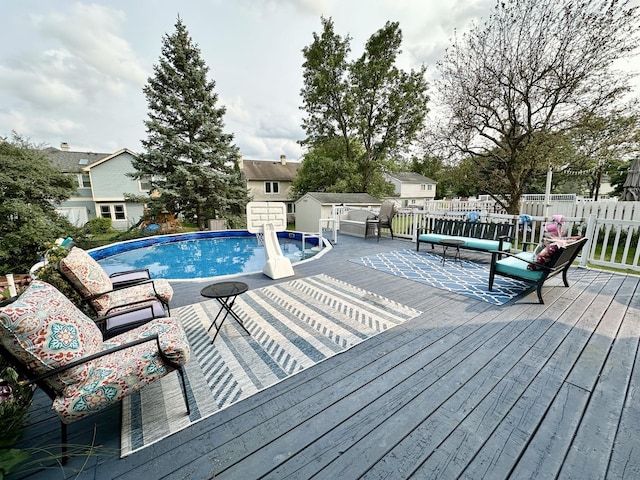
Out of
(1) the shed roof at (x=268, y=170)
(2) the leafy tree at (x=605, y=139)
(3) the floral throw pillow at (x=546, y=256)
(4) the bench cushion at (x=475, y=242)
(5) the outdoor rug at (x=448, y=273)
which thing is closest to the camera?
(3) the floral throw pillow at (x=546, y=256)

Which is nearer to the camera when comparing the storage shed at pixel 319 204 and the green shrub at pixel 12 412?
the green shrub at pixel 12 412

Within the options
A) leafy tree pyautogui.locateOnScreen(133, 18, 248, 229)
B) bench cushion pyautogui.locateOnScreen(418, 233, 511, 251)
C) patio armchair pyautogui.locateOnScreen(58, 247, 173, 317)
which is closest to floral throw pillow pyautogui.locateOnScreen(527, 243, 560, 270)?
bench cushion pyautogui.locateOnScreen(418, 233, 511, 251)

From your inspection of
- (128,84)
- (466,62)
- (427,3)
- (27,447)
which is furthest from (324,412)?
(128,84)

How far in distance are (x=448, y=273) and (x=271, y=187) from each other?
20.5 metres

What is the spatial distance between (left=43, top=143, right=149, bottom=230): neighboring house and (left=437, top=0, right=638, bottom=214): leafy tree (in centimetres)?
1973

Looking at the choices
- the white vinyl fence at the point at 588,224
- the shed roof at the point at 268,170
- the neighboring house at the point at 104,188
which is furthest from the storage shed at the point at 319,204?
the neighboring house at the point at 104,188

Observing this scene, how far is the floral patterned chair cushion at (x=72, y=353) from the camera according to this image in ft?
4.59

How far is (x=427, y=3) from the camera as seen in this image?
7.30 m

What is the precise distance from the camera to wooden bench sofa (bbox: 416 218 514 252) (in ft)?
17.9

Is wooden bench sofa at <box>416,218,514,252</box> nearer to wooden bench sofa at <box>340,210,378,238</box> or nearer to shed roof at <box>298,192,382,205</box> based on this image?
wooden bench sofa at <box>340,210,378,238</box>

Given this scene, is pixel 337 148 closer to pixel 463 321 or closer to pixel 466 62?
pixel 466 62

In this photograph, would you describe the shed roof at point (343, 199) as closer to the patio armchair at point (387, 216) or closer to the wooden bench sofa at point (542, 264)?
the patio armchair at point (387, 216)

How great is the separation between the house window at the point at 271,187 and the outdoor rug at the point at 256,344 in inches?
794

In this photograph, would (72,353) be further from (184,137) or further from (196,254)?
(184,137)
